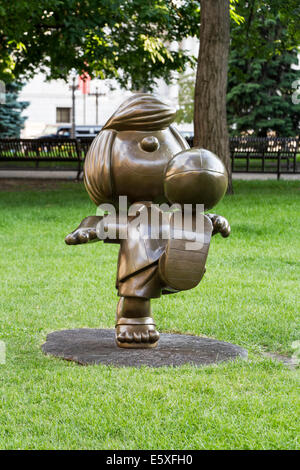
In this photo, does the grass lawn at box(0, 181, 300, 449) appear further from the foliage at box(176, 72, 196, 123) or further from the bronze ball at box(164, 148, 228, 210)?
the foliage at box(176, 72, 196, 123)

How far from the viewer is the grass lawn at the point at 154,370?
302cm

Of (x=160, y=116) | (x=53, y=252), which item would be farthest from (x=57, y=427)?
(x=53, y=252)

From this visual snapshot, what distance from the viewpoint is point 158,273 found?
3.98m

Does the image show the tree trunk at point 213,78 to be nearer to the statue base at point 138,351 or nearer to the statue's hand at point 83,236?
the statue base at point 138,351

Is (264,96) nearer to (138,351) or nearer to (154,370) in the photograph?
(138,351)

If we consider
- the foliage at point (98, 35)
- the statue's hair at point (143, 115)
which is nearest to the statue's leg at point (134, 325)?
the statue's hair at point (143, 115)

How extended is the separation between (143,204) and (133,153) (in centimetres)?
32

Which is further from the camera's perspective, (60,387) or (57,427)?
(60,387)

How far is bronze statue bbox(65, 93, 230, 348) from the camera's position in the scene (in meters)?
3.83

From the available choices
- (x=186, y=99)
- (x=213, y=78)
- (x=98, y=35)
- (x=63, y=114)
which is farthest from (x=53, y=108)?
(x=213, y=78)

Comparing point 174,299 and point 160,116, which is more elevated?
point 160,116

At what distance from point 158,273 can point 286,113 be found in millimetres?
24269

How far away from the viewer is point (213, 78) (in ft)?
37.2

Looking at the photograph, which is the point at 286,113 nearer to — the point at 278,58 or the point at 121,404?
the point at 278,58
